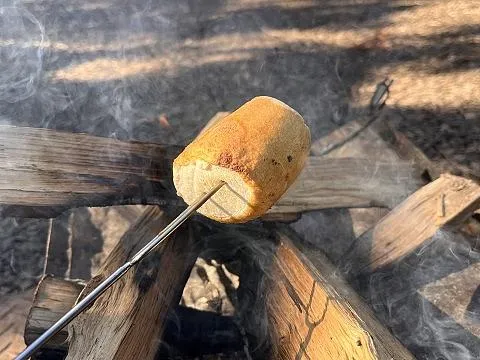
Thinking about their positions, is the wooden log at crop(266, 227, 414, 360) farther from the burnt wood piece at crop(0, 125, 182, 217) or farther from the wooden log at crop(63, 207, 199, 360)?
the burnt wood piece at crop(0, 125, 182, 217)

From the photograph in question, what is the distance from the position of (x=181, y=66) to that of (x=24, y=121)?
1544 mm

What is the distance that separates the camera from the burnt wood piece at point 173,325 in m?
1.99

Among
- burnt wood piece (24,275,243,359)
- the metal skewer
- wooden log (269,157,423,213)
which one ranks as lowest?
A: burnt wood piece (24,275,243,359)

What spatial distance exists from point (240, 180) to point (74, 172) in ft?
2.41

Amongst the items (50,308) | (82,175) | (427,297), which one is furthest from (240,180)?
(427,297)

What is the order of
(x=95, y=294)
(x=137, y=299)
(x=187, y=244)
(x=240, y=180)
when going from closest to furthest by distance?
1. (x=95, y=294)
2. (x=240, y=180)
3. (x=137, y=299)
4. (x=187, y=244)

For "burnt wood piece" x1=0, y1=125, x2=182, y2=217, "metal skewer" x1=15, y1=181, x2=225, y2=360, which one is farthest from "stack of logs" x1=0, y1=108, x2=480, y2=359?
"metal skewer" x1=15, y1=181, x2=225, y2=360

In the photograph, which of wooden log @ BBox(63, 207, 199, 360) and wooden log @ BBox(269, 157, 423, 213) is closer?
wooden log @ BBox(63, 207, 199, 360)

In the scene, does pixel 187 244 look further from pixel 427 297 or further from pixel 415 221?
pixel 427 297

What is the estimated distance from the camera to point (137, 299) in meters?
1.92

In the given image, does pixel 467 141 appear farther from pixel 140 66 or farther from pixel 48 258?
pixel 48 258

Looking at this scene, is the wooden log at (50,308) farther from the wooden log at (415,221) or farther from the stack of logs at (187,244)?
the wooden log at (415,221)

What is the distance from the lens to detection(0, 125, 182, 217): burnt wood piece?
1901 mm

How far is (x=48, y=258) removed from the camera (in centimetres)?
303
